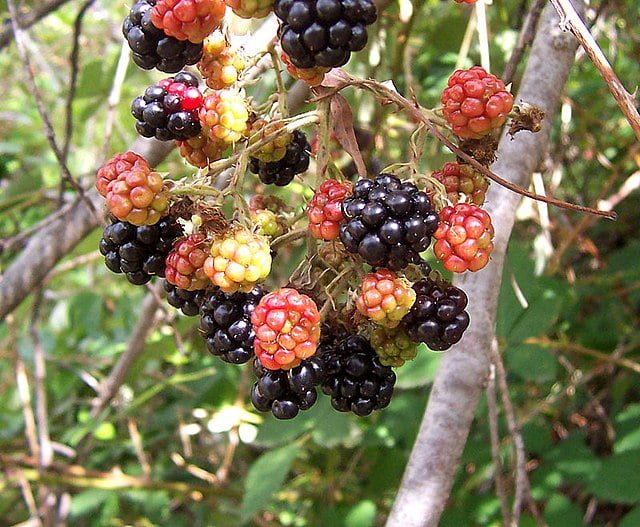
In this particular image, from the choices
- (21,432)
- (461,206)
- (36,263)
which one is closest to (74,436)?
(36,263)

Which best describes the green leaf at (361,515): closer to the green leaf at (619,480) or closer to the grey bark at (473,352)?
the green leaf at (619,480)

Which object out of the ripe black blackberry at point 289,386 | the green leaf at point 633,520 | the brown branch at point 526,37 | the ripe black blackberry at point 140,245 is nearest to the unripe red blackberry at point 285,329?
the ripe black blackberry at point 289,386

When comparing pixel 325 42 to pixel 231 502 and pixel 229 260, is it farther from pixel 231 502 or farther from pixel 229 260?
pixel 231 502

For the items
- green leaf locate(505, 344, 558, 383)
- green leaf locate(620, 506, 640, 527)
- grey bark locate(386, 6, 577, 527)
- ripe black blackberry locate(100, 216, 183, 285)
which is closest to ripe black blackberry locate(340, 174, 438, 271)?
ripe black blackberry locate(100, 216, 183, 285)

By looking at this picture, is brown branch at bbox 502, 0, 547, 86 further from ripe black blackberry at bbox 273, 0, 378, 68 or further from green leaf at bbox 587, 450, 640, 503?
green leaf at bbox 587, 450, 640, 503

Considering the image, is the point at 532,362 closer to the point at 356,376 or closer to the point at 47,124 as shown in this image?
the point at 356,376

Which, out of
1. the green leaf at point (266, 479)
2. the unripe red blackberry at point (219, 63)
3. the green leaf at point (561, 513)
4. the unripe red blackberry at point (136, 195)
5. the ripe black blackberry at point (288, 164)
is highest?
the unripe red blackberry at point (219, 63)
